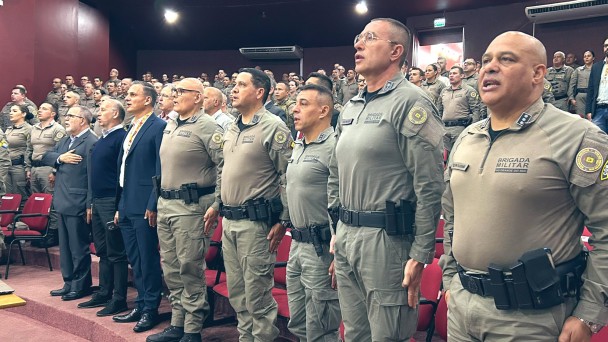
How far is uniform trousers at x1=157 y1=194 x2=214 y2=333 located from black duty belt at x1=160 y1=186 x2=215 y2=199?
0.02 metres

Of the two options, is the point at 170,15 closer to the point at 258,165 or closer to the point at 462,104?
the point at 462,104

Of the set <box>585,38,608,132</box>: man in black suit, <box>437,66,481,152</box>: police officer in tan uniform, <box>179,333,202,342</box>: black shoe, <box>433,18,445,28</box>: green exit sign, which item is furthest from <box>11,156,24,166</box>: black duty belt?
<box>433,18,445,28</box>: green exit sign

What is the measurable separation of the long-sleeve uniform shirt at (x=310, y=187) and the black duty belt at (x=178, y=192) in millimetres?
806

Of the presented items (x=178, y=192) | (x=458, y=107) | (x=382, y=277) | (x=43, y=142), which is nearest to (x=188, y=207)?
(x=178, y=192)

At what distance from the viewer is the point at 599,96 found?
201 inches

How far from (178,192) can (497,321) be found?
2.20 meters

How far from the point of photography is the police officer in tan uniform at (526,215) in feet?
4.71

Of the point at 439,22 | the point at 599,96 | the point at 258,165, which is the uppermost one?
the point at 439,22

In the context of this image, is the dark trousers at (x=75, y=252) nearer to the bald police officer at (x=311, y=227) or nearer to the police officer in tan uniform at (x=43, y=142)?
the police officer in tan uniform at (x=43, y=142)

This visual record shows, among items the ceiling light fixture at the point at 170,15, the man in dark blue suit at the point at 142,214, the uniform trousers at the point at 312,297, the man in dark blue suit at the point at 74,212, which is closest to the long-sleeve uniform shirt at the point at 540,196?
the uniform trousers at the point at 312,297

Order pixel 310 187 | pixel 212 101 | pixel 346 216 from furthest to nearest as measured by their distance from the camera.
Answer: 1. pixel 212 101
2. pixel 310 187
3. pixel 346 216

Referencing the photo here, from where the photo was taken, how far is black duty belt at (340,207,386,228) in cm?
201

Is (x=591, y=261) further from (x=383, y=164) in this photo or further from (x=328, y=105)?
(x=328, y=105)

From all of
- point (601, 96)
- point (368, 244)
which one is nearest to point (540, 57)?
point (368, 244)
